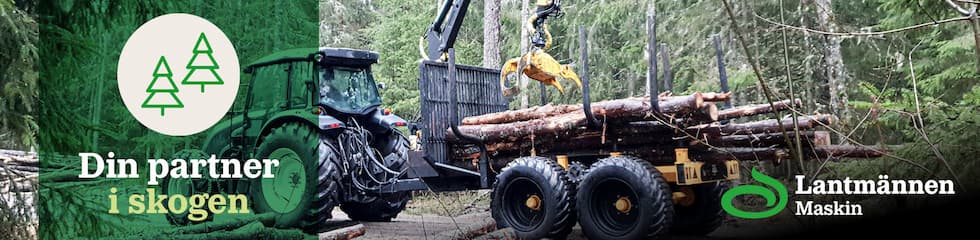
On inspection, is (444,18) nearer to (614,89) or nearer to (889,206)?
(889,206)

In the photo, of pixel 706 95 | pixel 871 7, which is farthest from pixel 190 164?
pixel 871 7

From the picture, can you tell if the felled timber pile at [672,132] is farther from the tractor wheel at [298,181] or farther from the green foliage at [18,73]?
the green foliage at [18,73]

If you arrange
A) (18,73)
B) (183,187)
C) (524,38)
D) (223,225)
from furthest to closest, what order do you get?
1. (524,38)
2. (183,187)
3. (223,225)
4. (18,73)

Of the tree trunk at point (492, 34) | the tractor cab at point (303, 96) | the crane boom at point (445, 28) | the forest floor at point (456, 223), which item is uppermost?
the tree trunk at point (492, 34)

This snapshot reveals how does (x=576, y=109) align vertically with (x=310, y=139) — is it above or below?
above

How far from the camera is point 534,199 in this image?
244 inches

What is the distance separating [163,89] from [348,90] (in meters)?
1.67

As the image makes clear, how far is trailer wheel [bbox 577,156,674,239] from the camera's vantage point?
5.41 meters

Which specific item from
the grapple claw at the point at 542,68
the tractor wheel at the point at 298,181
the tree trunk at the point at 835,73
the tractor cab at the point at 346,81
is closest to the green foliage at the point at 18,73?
the tractor wheel at the point at 298,181

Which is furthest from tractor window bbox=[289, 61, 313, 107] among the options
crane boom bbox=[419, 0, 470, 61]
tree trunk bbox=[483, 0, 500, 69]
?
tree trunk bbox=[483, 0, 500, 69]

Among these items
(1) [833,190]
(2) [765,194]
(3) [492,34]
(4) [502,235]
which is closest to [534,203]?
(4) [502,235]

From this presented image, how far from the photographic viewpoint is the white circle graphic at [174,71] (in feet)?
21.6

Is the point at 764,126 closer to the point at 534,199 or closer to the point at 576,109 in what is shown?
the point at 576,109

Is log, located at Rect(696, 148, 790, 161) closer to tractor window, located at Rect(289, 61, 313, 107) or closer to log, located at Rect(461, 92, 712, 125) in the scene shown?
log, located at Rect(461, 92, 712, 125)
